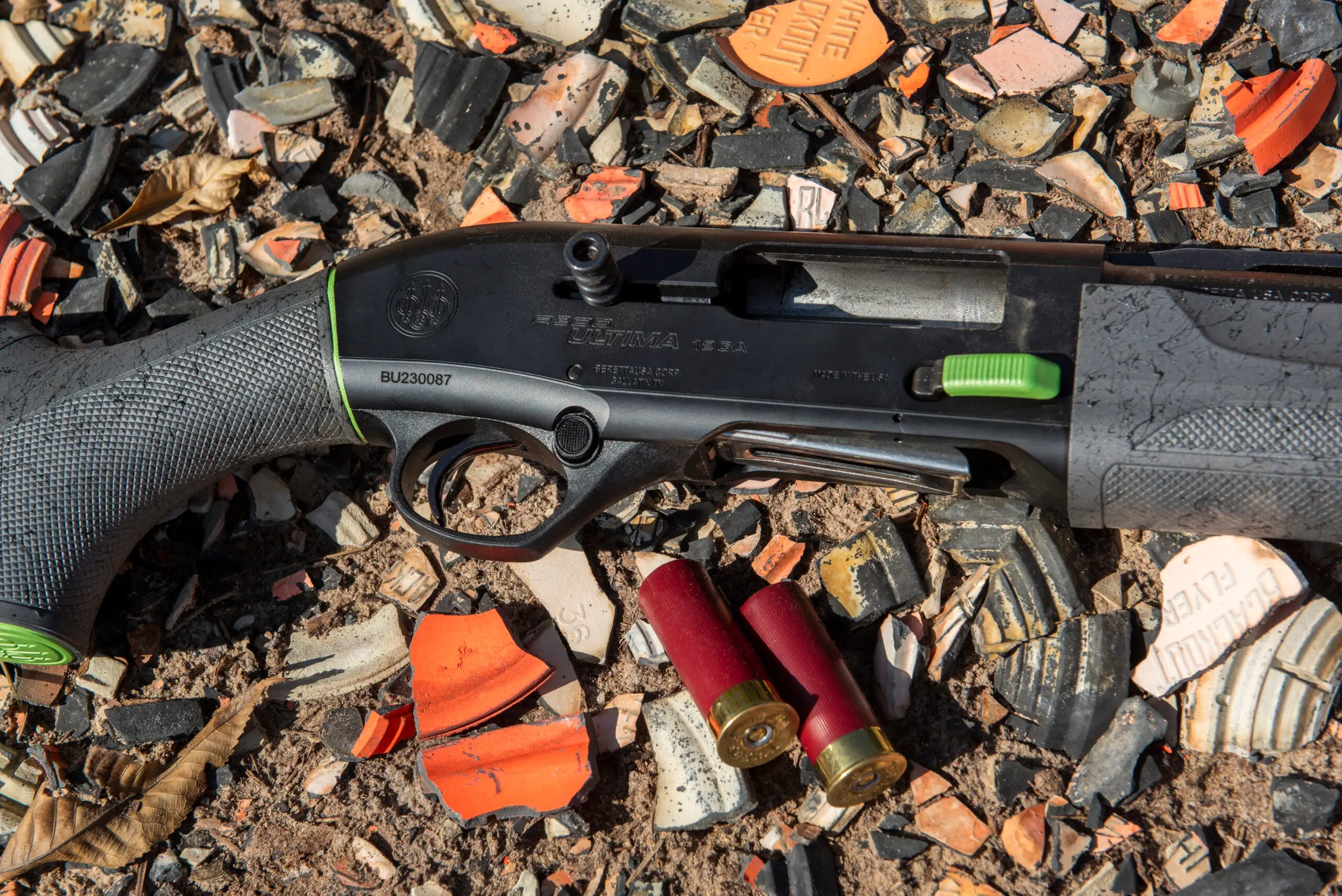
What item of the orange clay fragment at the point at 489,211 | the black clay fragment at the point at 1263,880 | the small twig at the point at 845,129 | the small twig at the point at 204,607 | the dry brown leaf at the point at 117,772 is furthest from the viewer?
the orange clay fragment at the point at 489,211

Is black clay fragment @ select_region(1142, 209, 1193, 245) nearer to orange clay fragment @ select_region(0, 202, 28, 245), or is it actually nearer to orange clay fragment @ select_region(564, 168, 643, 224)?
orange clay fragment @ select_region(564, 168, 643, 224)

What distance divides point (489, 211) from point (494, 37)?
23.9 inches

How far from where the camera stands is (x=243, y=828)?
275cm

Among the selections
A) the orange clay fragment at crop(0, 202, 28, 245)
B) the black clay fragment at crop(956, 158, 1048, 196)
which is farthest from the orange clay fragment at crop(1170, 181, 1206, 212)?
the orange clay fragment at crop(0, 202, 28, 245)

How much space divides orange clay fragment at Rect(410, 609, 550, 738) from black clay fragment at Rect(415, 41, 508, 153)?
1.57 metres

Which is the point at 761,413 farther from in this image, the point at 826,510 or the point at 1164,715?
the point at 1164,715

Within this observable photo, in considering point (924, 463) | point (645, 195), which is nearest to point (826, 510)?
point (924, 463)

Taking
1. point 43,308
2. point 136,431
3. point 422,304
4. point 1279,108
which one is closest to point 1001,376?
point 422,304

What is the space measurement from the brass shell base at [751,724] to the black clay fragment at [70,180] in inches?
106

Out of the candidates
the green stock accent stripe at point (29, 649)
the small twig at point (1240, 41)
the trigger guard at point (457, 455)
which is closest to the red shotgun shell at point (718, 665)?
the trigger guard at point (457, 455)

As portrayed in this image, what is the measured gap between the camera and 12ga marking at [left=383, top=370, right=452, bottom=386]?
2.42 metres

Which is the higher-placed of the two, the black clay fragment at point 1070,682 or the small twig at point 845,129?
the small twig at point 845,129

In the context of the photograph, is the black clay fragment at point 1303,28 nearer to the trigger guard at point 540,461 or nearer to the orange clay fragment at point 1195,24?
the orange clay fragment at point 1195,24

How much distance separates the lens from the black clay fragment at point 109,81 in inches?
139
